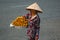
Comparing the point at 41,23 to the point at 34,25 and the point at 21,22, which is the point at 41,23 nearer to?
the point at 21,22

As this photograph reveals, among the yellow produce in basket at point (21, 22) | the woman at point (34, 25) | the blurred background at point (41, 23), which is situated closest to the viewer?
the woman at point (34, 25)

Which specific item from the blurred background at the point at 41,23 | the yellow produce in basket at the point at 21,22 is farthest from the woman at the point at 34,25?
the blurred background at the point at 41,23

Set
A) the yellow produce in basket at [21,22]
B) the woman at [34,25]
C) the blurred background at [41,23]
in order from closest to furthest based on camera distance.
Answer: the woman at [34,25] → the yellow produce in basket at [21,22] → the blurred background at [41,23]

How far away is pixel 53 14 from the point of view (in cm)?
1002

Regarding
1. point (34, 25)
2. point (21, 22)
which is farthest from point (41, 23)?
point (34, 25)

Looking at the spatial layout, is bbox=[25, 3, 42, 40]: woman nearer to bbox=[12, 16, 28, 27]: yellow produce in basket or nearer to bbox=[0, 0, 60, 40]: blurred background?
bbox=[12, 16, 28, 27]: yellow produce in basket

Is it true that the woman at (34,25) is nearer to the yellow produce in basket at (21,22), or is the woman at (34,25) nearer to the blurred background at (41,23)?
the yellow produce in basket at (21,22)

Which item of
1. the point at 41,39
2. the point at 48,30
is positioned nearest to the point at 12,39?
the point at 41,39

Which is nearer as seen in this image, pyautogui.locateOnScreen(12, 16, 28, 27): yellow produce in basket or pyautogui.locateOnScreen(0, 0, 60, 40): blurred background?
pyautogui.locateOnScreen(12, 16, 28, 27): yellow produce in basket

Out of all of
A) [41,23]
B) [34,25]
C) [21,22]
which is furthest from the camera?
[41,23]

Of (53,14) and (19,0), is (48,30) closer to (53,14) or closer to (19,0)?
(53,14)

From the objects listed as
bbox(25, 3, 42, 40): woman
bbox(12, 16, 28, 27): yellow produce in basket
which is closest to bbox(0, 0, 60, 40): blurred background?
bbox(12, 16, 28, 27): yellow produce in basket

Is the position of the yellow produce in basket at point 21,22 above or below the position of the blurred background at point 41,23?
above

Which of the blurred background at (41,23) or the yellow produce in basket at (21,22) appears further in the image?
the blurred background at (41,23)
